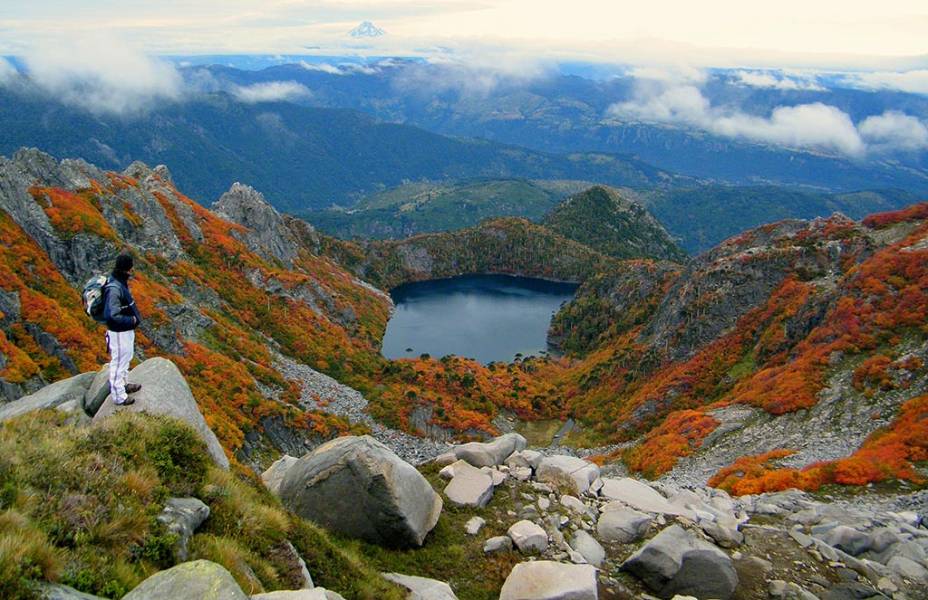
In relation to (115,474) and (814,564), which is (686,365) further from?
(115,474)

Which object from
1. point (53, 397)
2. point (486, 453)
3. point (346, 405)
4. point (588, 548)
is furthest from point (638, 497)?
point (346, 405)

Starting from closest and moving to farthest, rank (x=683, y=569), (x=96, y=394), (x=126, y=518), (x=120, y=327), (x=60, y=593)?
(x=60, y=593)
(x=126, y=518)
(x=683, y=569)
(x=120, y=327)
(x=96, y=394)

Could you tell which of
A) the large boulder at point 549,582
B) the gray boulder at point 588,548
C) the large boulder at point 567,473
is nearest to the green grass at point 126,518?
the large boulder at point 549,582

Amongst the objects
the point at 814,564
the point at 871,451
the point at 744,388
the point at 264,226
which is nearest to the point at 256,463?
the point at 814,564

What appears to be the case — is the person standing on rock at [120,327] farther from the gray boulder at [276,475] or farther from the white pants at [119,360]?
the gray boulder at [276,475]

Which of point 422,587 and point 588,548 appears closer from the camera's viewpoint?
point 422,587

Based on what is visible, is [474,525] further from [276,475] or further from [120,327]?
[120,327]
